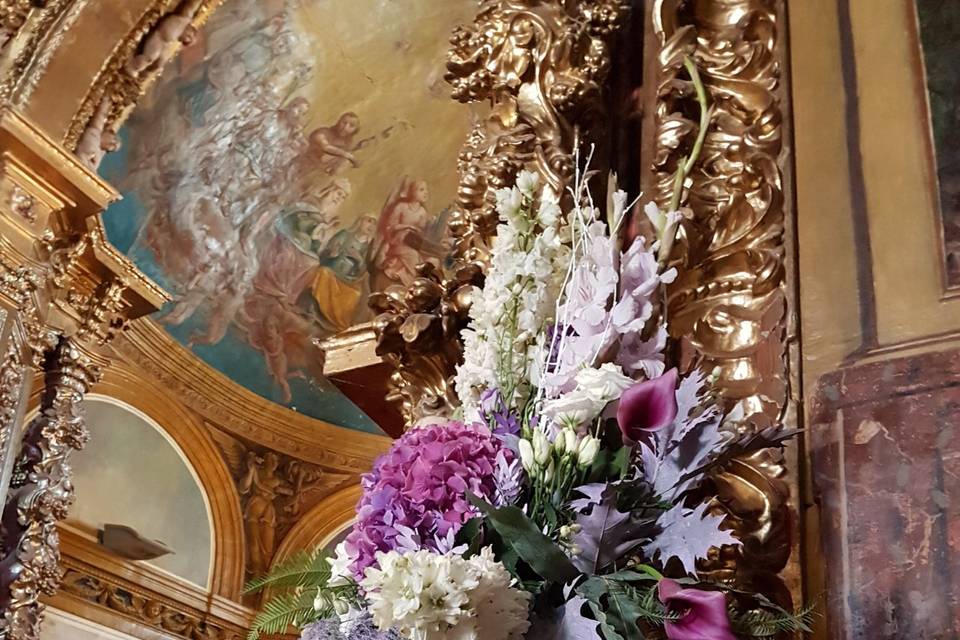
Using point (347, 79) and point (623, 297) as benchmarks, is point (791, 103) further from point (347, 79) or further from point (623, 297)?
point (347, 79)

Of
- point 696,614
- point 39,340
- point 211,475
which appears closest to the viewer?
point 696,614

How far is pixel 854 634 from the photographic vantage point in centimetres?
133

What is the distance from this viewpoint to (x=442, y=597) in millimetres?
998

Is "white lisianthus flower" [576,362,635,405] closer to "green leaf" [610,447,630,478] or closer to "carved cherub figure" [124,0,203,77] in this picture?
"green leaf" [610,447,630,478]

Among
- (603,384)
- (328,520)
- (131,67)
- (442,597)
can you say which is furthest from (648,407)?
(328,520)

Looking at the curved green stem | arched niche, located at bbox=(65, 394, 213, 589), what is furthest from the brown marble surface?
arched niche, located at bbox=(65, 394, 213, 589)

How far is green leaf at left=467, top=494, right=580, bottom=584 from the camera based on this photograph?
3.55 ft

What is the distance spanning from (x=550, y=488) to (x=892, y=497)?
50 cm

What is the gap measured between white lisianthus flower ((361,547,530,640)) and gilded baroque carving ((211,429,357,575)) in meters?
9.09

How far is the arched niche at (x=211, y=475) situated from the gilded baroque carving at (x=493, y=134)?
7446mm

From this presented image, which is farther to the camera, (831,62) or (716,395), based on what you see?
(831,62)

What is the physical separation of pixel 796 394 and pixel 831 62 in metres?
0.62

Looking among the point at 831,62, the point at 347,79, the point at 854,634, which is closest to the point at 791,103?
the point at 831,62

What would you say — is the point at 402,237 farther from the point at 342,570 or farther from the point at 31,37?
the point at 342,570
